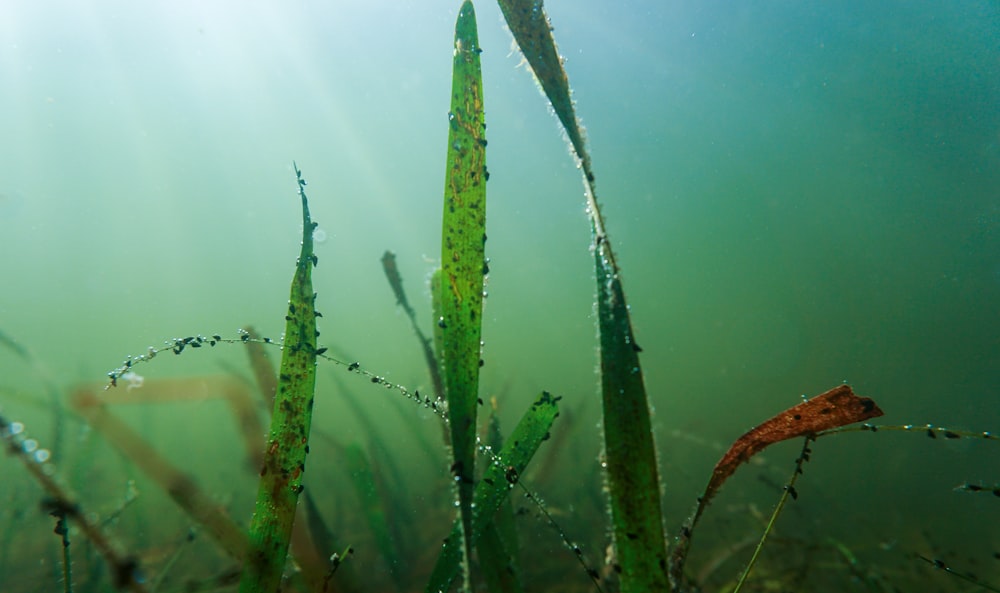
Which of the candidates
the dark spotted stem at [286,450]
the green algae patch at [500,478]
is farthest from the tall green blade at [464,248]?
the green algae patch at [500,478]

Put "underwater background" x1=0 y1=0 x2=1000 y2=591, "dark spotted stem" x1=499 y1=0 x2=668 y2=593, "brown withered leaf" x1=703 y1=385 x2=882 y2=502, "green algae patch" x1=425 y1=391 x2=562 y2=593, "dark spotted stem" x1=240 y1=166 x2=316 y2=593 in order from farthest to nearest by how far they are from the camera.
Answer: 1. "underwater background" x1=0 y1=0 x2=1000 y2=591
2. "green algae patch" x1=425 y1=391 x2=562 y2=593
3. "dark spotted stem" x1=240 y1=166 x2=316 y2=593
4. "brown withered leaf" x1=703 y1=385 x2=882 y2=502
5. "dark spotted stem" x1=499 y1=0 x2=668 y2=593

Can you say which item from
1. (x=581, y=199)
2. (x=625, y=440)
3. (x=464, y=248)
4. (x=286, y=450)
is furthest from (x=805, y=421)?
(x=581, y=199)

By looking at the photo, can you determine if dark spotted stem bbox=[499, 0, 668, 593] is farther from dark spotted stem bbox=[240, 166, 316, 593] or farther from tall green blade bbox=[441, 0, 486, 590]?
dark spotted stem bbox=[240, 166, 316, 593]

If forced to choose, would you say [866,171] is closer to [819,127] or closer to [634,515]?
[819,127]

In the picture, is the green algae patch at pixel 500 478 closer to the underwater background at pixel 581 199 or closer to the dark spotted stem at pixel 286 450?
the dark spotted stem at pixel 286 450

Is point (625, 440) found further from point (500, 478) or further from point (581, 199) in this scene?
point (581, 199)

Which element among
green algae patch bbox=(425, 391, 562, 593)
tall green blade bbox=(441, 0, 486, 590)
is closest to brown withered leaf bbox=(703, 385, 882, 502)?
green algae patch bbox=(425, 391, 562, 593)
